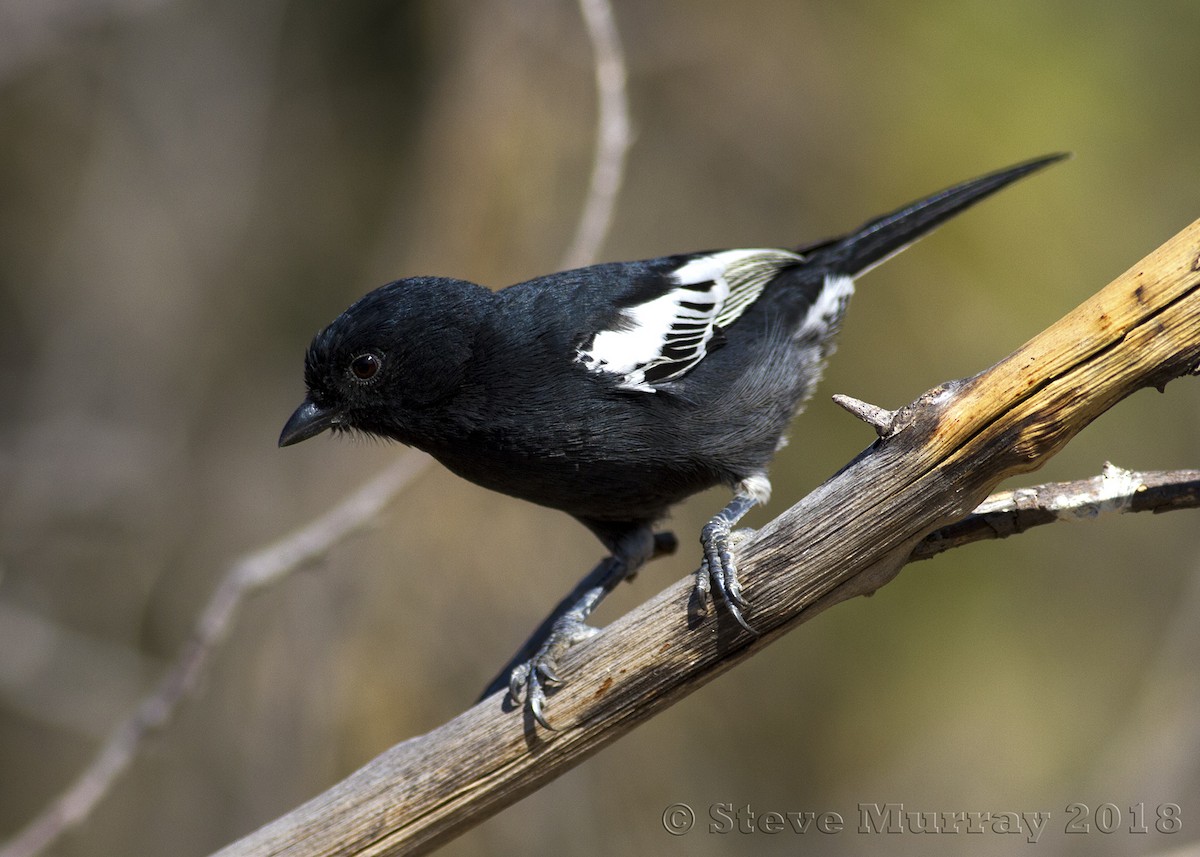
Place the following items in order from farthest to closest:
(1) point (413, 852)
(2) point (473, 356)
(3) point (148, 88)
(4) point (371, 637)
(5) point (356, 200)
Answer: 1. (5) point (356, 200)
2. (3) point (148, 88)
3. (4) point (371, 637)
4. (2) point (473, 356)
5. (1) point (413, 852)

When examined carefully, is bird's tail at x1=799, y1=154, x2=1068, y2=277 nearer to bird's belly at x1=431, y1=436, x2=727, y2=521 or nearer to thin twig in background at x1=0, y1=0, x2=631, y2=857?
thin twig in background at x1=0, y1=0, x2=631, y2=857

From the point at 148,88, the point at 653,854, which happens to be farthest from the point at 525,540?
the point at 148,88

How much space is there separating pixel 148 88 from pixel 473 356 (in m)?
5.48

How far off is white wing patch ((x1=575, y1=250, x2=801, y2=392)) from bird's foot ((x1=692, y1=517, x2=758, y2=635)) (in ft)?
2.77

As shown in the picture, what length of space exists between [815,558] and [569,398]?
3.71 ft

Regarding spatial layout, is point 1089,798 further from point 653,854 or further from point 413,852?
point 413,852

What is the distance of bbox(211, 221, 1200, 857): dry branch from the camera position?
2.43 meters

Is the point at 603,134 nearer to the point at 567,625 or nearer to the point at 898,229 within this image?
the point at 898,229

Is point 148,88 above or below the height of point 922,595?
above

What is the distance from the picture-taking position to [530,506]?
6402 mm

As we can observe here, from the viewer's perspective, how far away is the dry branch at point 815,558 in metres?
2.43

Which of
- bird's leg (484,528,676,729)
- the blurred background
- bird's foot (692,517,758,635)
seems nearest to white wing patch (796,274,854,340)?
bird's leg (484,528,676,729)

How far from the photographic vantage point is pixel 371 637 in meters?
6.13

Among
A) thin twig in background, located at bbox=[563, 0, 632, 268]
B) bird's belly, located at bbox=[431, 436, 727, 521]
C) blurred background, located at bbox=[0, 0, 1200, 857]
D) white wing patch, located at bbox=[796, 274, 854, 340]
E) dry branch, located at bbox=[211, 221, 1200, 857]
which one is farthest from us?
blurred background, located at bbox=[0, 0, 1200, 857]
